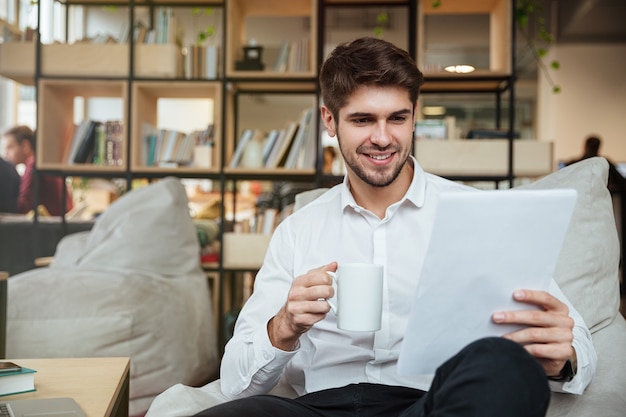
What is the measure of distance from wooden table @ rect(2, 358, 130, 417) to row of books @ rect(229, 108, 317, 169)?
201 cm

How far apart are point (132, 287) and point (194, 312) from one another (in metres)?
0.39

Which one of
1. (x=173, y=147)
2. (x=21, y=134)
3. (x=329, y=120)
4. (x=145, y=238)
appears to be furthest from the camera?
(x=21, y=134)

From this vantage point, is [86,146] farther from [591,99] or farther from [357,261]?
[591,99]

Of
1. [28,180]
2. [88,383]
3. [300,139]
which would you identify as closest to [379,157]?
[88,383]

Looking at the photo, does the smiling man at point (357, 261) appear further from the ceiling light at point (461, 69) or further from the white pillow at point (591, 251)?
the ceiling light at point (461, 69)

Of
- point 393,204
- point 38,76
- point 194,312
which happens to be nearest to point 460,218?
point 393,204

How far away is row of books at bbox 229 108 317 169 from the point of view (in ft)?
11.8

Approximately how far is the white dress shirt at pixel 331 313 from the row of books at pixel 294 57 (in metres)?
2.04

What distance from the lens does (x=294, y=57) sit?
12.0 feet

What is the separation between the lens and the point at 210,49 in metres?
3.67

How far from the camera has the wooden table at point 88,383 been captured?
1382 millimetres

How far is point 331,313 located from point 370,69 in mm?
→ 530

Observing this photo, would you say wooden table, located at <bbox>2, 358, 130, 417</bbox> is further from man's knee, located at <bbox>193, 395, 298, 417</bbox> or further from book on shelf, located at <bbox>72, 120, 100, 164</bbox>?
book on shelf, located at <bbox>72, 120, 100, 164</bbox>

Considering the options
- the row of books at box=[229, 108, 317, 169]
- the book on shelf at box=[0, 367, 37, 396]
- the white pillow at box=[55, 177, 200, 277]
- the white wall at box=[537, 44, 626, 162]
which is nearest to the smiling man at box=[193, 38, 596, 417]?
A: the book on shelf at box=[0, 367, 37, 396]
